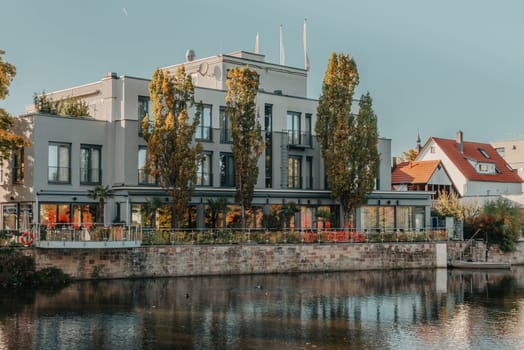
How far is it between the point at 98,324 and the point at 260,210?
27.7 metres

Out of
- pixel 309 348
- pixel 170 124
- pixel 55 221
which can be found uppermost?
pixel 170 124

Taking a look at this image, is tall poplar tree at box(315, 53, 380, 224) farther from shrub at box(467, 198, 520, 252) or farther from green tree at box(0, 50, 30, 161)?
green tree at box(0, 50, 30, 161)

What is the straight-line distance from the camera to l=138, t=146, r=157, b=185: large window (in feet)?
171

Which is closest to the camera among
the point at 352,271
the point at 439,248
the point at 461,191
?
the point at 352,271

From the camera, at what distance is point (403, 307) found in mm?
35906

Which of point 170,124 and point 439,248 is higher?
point 170,124

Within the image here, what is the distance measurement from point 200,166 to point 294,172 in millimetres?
8823

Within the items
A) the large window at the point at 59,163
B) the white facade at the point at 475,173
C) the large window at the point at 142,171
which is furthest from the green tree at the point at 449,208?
the large window at the point at 59,163

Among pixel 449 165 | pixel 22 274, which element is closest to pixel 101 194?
pixel 22 274

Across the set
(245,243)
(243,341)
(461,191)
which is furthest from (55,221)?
(461,191)

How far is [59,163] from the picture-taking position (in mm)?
50156

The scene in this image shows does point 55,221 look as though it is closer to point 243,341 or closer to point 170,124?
point 170,124

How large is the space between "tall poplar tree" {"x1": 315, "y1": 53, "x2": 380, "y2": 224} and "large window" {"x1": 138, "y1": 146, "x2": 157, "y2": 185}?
507 inches

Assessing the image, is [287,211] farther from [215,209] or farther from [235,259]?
[235,259]
